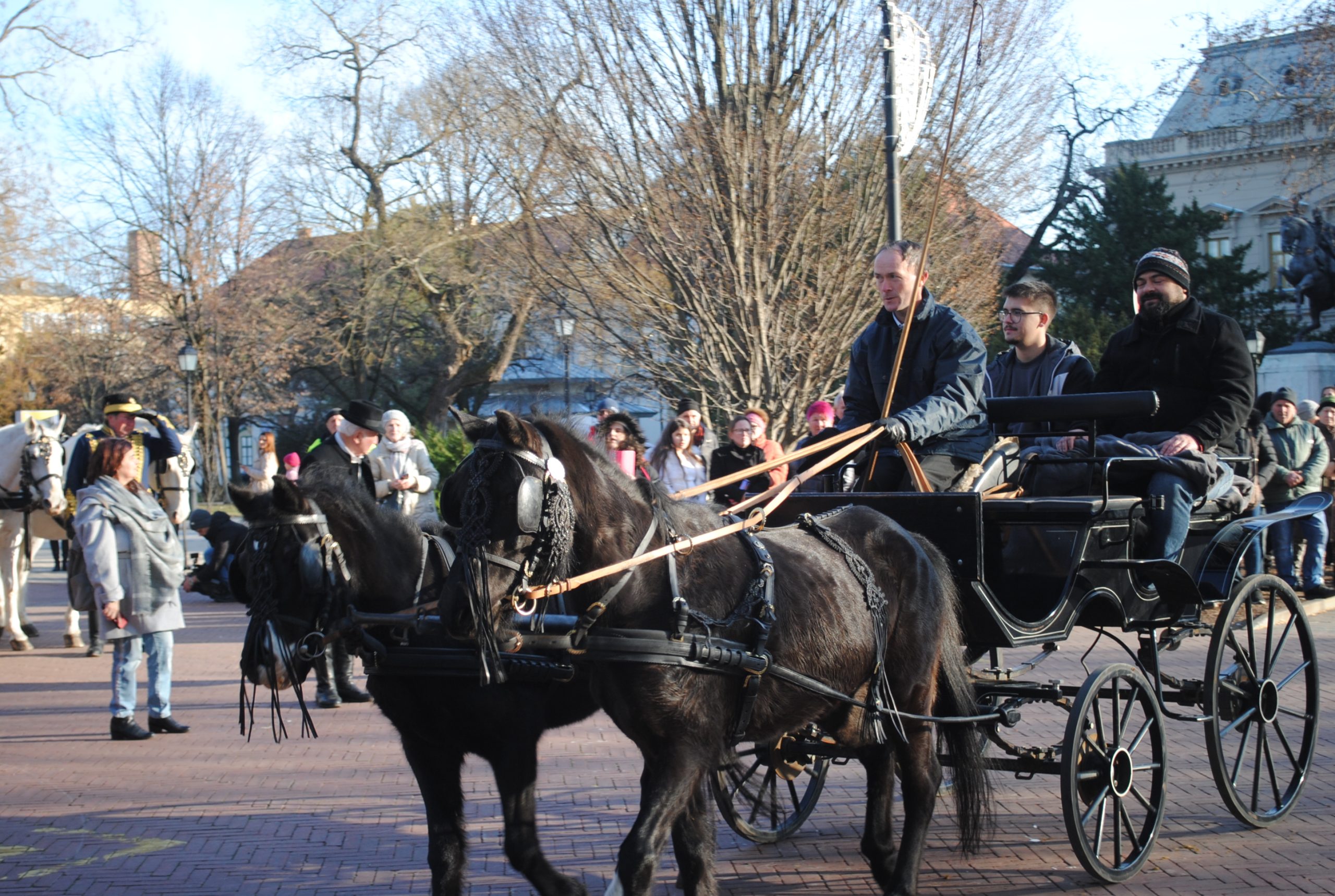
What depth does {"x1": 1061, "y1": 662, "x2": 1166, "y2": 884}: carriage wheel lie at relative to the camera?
4.68m

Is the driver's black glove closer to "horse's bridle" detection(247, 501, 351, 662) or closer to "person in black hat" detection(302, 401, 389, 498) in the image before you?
"horse's bridle" detection(247, 501, 351, 662)

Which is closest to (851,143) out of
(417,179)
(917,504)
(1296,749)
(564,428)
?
(1296,749)

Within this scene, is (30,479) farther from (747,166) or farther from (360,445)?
(747,166)

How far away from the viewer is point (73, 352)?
3922cm

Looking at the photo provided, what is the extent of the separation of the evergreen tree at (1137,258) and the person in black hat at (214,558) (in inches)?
1023

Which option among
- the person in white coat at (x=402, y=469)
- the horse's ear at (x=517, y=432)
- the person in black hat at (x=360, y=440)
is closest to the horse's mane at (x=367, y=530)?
the horse's ear at (x=517, y=432)

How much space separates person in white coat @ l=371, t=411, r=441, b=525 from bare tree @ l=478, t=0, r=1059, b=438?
779 cm

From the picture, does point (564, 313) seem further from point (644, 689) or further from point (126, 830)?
point (644, 689)

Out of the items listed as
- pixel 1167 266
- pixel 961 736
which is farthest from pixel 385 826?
pixel 1167 266

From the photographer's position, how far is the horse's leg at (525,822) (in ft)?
13.9

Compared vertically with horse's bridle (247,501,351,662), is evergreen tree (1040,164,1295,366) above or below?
above

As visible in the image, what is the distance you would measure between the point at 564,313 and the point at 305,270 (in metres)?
24.1

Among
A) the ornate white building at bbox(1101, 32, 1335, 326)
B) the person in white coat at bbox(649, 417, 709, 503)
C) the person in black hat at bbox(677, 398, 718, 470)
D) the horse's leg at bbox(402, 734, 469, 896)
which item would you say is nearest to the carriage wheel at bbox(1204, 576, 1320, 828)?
the horse's leg at bbox(402, 734, 469, 896)

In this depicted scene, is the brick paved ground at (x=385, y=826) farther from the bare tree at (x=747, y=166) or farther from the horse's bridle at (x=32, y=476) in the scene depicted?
the bare tree at (x=747, y=166)
